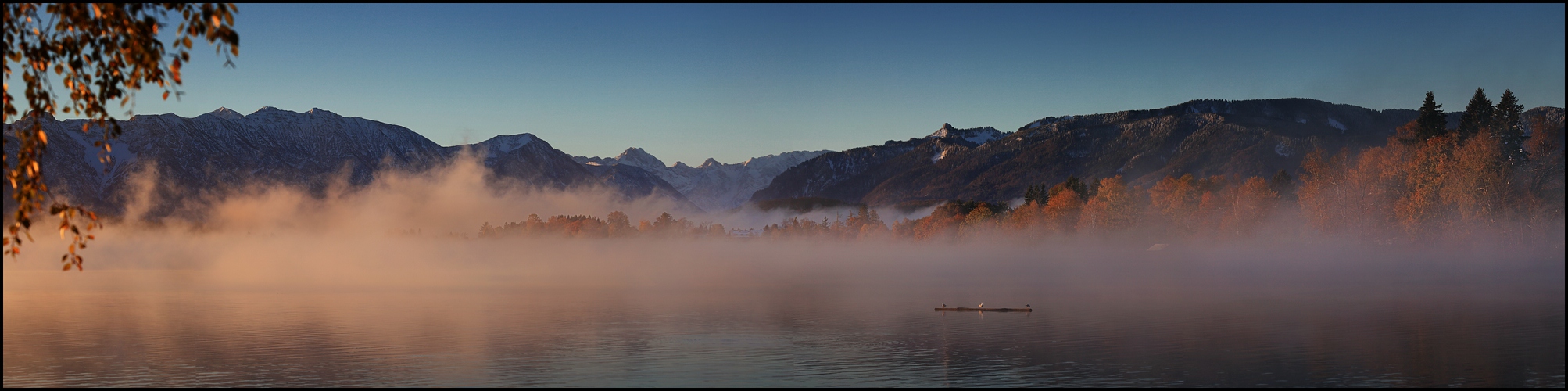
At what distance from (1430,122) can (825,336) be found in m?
114

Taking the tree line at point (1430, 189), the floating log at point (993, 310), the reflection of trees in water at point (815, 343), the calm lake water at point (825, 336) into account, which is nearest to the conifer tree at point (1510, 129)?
the tree line at point (1430, 189)

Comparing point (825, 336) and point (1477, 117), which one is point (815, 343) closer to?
point (825, 336)

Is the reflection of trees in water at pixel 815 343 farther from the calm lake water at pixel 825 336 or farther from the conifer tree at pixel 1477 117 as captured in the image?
the conifer tree at pixel 1477 117

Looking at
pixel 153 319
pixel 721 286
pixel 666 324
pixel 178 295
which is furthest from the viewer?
pixel 721 286

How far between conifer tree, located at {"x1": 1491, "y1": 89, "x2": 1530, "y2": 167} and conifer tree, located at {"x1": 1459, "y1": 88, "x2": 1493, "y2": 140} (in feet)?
13.7

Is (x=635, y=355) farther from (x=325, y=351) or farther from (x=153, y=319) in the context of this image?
(x=153, y=319)

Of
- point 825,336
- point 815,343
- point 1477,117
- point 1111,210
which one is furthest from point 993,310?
point 1111,210

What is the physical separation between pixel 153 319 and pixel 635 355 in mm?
46463

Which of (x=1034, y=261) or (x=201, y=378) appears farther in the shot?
→ (x=1034, y=261)

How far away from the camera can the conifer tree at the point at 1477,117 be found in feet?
429

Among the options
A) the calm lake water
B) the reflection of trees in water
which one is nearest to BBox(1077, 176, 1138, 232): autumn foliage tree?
the calm lake water

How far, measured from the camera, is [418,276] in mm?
169375

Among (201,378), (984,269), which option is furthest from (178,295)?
(984,269)

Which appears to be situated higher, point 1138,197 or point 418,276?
point 1138,197
